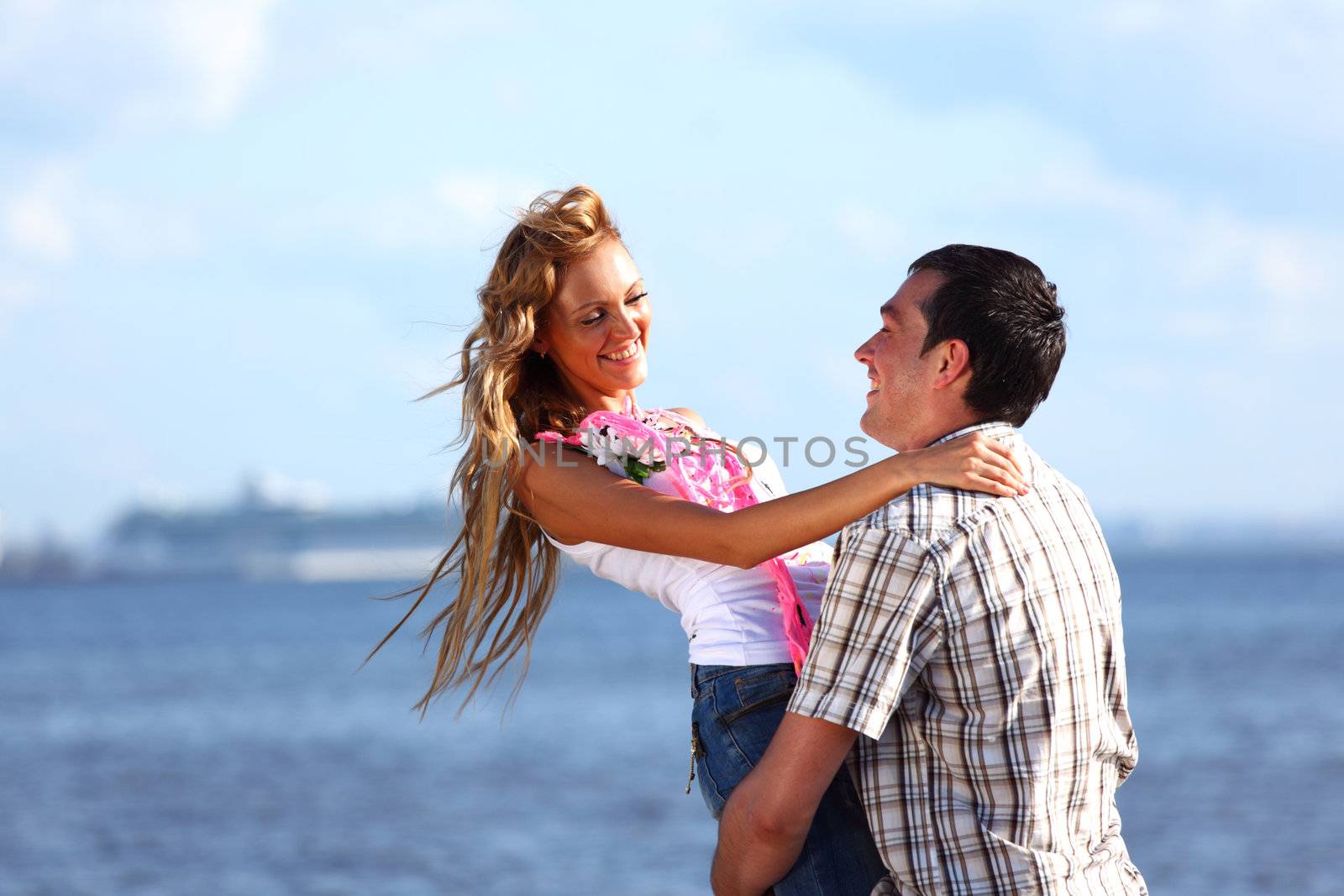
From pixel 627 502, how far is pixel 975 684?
898 mm

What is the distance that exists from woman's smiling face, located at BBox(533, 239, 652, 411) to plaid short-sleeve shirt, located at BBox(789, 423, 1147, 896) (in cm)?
115

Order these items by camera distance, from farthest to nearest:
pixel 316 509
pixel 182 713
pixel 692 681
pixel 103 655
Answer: pixel 316 509 → pixel 103 655 → pixel 182 713 → pixel 692 681

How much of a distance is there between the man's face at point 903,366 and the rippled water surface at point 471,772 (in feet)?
6.46

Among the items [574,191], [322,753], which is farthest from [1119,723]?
[322,753]

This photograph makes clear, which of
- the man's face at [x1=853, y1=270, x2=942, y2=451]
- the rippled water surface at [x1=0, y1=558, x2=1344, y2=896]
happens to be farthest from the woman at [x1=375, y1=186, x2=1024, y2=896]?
the rippled water surface at [x1=0, y1=558, x2=1344, y2=896]

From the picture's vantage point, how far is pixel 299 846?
1386 centimetres

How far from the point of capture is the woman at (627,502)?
91.3 inches

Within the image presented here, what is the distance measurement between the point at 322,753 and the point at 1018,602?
63.5ft

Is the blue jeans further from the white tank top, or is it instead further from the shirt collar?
the shirt collar

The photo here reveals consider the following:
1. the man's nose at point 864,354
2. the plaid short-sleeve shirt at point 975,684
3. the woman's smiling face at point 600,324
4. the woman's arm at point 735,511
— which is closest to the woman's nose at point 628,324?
the woman's smiling face at point 600,324

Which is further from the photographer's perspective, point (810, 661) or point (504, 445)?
point (504, 445)

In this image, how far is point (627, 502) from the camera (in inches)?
105

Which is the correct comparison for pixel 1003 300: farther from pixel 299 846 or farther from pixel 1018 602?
pixel 299 846

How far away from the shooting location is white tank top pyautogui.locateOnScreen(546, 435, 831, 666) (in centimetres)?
259
